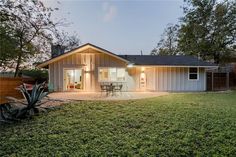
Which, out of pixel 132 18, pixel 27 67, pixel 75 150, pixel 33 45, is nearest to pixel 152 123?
pixel 75 150

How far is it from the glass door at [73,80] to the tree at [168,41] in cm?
1882

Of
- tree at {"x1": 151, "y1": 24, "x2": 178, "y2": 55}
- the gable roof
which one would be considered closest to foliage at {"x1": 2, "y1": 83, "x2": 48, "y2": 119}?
the gable roof

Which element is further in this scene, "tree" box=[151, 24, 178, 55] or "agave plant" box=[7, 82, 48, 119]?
"tree" box=[151, 24, 178, 55]

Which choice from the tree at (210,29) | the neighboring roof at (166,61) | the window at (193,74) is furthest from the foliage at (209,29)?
the window at (193,74)

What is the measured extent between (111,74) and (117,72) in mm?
501

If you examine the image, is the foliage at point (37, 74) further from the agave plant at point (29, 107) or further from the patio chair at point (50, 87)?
the agave plant at point (29, 107)

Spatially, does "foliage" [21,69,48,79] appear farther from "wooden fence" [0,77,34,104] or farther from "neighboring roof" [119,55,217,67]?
"wooden fence" [0,77,34,104]

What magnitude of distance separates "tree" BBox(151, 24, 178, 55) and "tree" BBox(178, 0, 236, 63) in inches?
189

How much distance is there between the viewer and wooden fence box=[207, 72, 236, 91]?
2123 centimetres

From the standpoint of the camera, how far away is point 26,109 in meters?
8.30

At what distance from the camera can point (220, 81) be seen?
21.8 metres

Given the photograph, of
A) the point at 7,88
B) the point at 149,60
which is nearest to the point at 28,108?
the point at 7,88

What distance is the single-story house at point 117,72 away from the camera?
17.5m

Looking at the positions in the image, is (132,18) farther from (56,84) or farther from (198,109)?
(198,109)
